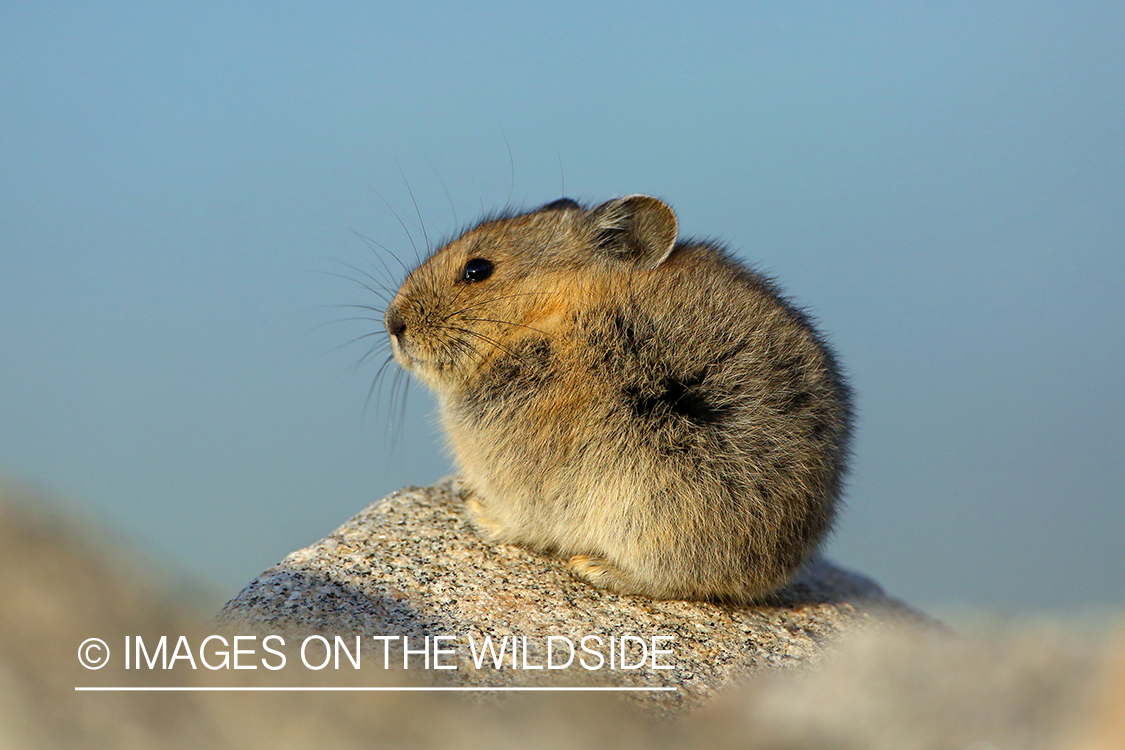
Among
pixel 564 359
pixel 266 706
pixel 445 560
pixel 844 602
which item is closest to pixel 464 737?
pixel 266 706

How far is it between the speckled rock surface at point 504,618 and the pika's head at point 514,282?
1.13m

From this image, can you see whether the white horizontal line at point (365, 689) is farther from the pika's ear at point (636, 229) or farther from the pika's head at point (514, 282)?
the pika's ear at point (636, 229)

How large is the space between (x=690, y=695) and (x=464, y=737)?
1309 mm

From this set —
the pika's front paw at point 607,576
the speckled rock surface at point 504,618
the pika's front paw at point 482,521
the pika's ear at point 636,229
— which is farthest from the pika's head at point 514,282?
the pika's front paw at point 607,576

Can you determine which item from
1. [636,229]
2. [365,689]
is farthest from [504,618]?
[636,229]

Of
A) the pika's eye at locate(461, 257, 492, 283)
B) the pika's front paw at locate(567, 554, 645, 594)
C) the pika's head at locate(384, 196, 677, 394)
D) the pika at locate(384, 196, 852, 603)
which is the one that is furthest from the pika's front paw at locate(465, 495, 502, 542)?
the pika's eye at locate(461, 257, 492, 283)

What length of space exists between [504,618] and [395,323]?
2.03m

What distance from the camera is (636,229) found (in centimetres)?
572

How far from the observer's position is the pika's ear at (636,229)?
5.61 meters

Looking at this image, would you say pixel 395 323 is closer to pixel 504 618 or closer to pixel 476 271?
pixel 476 271

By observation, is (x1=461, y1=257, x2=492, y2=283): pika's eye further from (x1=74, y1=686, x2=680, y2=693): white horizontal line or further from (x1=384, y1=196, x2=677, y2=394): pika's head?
(x1=74, y1=686, x2=680, y2=693): white horizontal line

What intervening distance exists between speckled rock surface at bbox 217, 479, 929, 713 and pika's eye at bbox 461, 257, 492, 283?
163cm

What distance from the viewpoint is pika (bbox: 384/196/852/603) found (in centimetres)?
508

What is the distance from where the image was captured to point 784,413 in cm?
530
